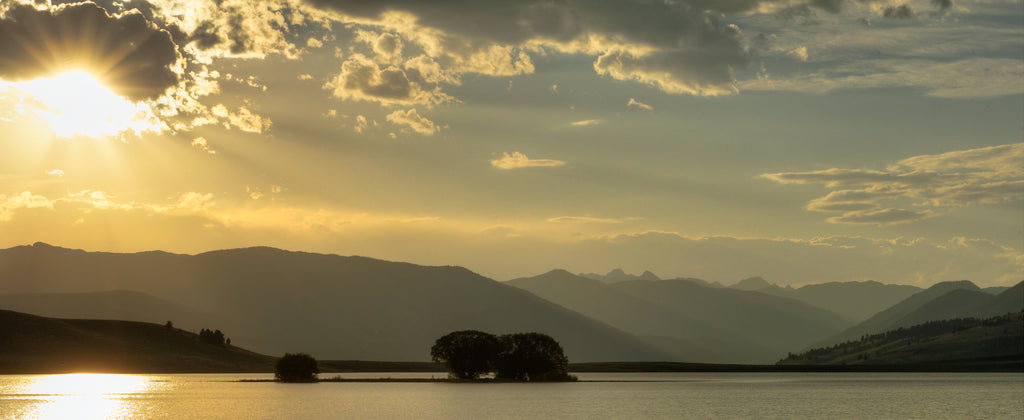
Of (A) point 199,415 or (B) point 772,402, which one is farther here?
(B) point 772,402

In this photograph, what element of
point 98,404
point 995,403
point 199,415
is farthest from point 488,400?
point 995,403

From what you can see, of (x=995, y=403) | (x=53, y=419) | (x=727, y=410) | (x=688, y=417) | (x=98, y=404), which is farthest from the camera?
(x=995, y=403)

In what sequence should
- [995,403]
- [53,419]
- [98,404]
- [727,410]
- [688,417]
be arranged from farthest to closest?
[995,403] → [98,404] → [727,410] → [688,417] → [53,419]

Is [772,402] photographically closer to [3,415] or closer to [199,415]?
[199,415]

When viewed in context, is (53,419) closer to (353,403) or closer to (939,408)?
(353,403)

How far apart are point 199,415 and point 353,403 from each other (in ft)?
124

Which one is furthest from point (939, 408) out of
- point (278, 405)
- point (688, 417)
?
point (278, 405)

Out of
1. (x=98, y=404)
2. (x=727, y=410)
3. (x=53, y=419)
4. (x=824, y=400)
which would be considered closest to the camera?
(x=53, y=419)

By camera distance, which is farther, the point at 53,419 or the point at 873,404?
the point at 873,404

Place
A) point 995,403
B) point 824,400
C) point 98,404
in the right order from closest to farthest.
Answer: point 98,404
point 995,403
point 824,400

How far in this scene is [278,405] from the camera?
166 metres

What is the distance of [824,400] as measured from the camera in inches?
7869

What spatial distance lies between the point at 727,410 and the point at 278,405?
247ft

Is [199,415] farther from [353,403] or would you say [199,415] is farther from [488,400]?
[488,400]
